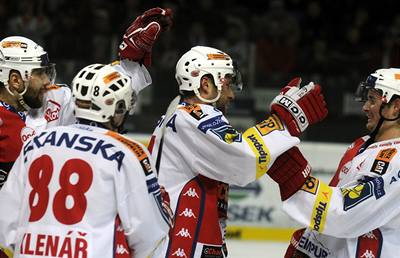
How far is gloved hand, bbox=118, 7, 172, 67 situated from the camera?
470cm

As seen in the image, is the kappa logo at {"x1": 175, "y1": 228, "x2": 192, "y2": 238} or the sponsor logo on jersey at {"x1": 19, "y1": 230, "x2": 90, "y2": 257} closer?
the sponsor logo on jersey at {"x1": 19, "y1": 230, "x2": 90, "y2": 257}

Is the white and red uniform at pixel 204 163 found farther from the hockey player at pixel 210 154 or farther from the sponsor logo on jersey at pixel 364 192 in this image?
the sponsor logo on jersey at pixel 364 192

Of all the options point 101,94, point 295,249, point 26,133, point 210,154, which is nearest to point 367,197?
point 295,249

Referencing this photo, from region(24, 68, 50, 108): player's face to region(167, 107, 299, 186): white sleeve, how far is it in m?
0.78

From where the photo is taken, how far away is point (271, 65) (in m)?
8.38

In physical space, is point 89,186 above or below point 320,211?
above

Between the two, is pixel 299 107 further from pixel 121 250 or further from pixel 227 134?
pixel 121 250

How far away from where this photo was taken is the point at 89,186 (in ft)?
10.8

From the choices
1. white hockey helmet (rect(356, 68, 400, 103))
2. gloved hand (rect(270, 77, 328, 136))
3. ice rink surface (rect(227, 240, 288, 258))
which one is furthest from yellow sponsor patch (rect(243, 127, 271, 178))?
ice rink surface (rect(227, 240, 288, 258))

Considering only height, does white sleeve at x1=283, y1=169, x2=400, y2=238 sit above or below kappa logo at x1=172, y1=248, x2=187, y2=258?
above

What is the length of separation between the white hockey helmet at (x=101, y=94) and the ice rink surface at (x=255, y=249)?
3550 mm

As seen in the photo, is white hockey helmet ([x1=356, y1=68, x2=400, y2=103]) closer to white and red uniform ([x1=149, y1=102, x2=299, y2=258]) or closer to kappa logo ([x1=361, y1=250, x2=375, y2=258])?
white and red uniform ([x1=149, y1=102, x2=299, y2=258])

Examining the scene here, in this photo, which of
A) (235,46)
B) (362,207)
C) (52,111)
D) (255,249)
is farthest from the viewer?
(235,46)

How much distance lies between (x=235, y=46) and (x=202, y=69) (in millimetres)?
4164
